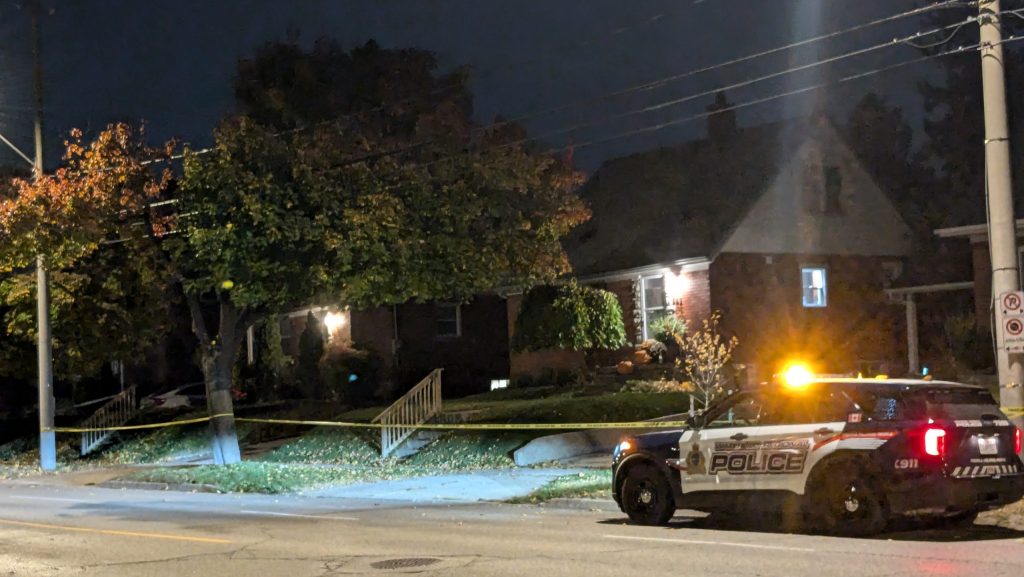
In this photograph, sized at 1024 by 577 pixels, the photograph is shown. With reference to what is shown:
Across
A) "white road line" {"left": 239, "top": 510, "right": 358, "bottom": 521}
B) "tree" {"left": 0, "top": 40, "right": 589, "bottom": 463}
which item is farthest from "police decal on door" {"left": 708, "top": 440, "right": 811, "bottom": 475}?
"tree" {"left": 0, "top": 40, "right": 589, "bottom": 463}

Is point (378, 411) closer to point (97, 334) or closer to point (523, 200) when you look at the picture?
point (97, 334)

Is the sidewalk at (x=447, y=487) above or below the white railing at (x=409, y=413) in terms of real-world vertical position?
below

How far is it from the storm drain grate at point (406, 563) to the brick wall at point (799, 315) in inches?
747

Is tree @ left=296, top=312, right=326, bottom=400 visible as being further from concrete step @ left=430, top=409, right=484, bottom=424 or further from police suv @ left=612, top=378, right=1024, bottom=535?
police suv @ left=612, top=378, right=1024, bottom=535

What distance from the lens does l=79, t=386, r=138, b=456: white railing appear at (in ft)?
100

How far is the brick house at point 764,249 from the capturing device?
1172 inches

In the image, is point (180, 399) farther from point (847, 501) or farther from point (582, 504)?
point (847, 501)

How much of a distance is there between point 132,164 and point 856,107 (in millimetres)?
37096

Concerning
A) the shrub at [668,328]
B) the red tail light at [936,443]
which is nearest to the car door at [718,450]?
the red tail light at [936,443]

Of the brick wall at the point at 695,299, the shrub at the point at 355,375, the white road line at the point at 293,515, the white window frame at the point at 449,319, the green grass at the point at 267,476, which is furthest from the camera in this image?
the white window frame at the point at 449,319

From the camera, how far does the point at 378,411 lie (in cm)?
2777

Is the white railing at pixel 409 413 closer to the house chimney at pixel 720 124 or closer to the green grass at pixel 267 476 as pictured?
the green grass at pixel 267 476

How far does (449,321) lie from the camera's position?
36906 mm

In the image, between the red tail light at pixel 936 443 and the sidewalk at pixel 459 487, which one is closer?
the red tail light at pixel 936 443
